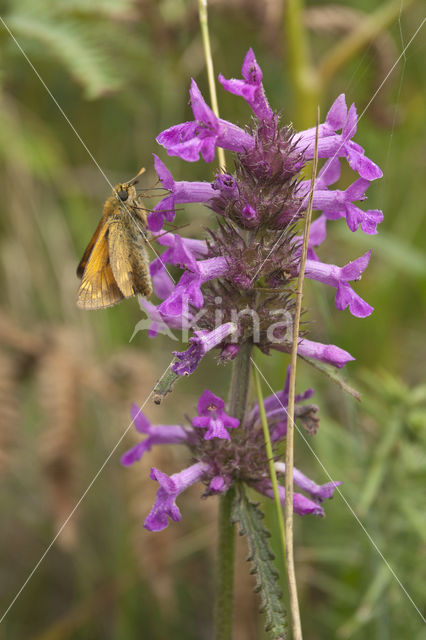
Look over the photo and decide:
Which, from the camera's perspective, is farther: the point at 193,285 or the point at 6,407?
the point at 6,407

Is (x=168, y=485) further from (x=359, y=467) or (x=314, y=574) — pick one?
(x=314, y=574)

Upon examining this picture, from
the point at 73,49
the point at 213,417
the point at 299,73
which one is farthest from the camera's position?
the point at 299,73

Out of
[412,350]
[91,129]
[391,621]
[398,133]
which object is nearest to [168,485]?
[391,621]

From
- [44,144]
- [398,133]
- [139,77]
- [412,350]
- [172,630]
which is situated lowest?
[172,630]

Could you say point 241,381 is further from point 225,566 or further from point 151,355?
point 151,355

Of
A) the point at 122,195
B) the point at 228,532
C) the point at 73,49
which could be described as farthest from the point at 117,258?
the point at 73,49

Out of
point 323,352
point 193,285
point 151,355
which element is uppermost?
point 193,285

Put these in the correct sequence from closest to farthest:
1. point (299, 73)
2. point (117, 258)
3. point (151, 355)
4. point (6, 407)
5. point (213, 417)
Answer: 1. point (213, 417)
2. point (117, 258)
3. point (6, 407)
4. point (299, 73)
5. point (151, 355)
